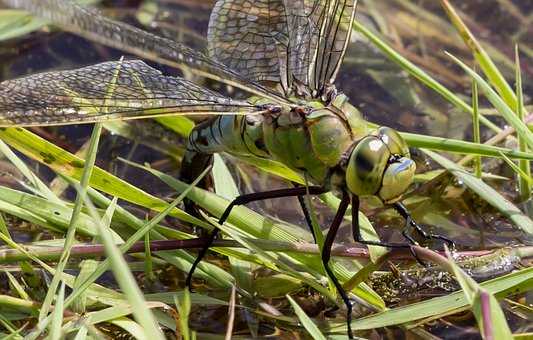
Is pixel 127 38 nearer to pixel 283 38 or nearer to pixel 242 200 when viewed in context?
pixel 242 200

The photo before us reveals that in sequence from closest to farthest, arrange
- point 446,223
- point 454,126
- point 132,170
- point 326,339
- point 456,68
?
1. point 326,339
2. point 446,223
3. point 132,170
4. point 454,126
5. point 456,68

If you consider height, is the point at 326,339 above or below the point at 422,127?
below

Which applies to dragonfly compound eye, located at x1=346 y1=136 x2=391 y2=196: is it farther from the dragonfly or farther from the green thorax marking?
the green thorax marking

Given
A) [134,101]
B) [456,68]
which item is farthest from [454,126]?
[134,101]

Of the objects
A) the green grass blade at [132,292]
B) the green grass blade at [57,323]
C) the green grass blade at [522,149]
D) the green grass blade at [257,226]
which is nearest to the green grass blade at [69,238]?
the green grass blade at [57,323]

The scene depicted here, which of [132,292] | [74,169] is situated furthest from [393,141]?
[132,292]

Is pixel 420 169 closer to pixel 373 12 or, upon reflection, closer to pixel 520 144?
pixel 520 144
